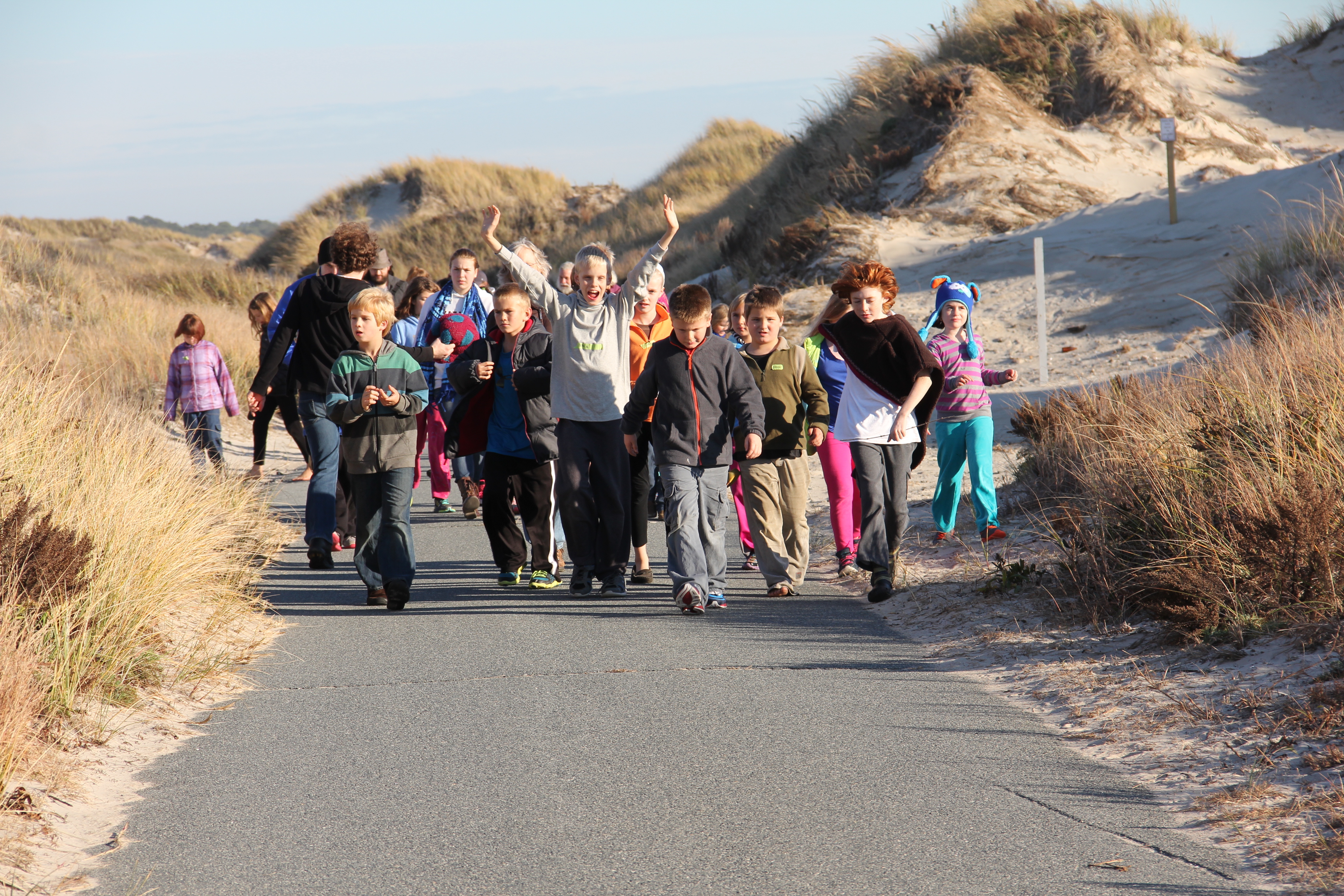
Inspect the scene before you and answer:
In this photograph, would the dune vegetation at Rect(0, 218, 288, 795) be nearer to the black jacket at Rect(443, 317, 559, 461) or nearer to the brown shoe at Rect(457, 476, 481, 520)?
the brown shoe at Rect(457, 476, 481, 520)

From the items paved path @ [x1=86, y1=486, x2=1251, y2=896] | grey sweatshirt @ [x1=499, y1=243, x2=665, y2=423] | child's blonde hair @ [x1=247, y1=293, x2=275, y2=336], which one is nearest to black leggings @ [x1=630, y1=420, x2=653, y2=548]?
grey sweatshirt @ [x1=499, y1=243, x2=665, y2=423]

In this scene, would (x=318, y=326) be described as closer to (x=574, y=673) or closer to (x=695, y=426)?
(x=695, y=426)

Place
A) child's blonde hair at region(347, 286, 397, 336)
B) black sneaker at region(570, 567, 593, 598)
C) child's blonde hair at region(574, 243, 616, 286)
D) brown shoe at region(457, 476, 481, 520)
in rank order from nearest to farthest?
child's blonde hair at region(347, 286, 397, 336)
child's blonde hair at region(574, 243, 616, 286)
black sneaker at region(570, 567, 593, 598)
brown shoe at region(457, 476, 481, 520)

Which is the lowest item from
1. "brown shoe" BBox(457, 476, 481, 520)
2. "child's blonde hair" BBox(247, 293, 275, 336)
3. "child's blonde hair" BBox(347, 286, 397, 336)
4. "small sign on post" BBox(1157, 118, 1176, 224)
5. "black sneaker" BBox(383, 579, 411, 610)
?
"black sneaker" BBox(383, 579, 411, 610)

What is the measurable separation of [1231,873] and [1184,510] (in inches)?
120

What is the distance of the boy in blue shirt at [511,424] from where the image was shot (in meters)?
8.08

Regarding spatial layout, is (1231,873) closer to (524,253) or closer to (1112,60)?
(524,253)

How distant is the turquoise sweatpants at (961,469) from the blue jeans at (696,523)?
207cm

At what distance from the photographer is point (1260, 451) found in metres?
6.43

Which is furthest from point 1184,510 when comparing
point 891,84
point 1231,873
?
point 891,84

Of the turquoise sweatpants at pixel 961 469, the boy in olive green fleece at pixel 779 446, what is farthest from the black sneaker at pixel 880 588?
the turquoise sweatpants at pixel 961 469

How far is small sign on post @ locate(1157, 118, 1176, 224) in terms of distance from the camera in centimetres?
1872

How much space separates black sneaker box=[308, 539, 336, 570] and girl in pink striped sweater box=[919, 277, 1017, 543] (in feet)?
15.1

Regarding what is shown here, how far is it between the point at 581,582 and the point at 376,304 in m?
2.22
